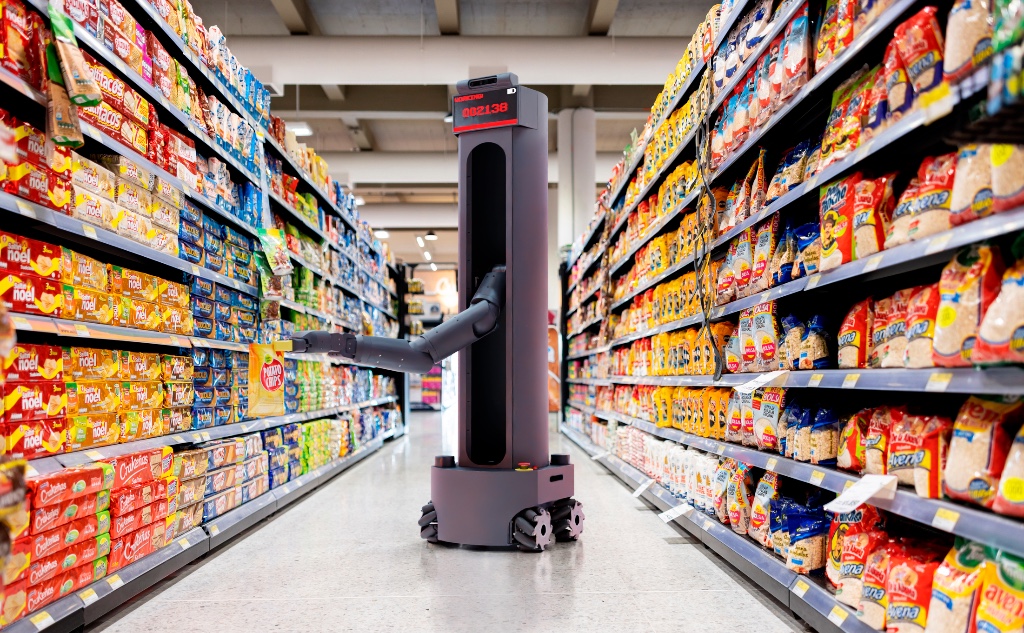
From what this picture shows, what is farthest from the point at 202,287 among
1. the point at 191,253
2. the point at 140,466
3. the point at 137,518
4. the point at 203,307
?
the point at 137,518

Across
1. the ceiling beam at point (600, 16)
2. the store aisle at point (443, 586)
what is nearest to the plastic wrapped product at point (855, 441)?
the store aisle at point (443, 586)

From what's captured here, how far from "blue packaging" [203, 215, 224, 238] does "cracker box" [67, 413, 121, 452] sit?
1.20 meters

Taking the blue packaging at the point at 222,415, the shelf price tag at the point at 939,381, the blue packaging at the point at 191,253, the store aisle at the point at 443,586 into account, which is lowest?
the store aisle at the point at 443,586

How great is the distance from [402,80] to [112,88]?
20.0ft

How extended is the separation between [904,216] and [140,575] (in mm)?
2734

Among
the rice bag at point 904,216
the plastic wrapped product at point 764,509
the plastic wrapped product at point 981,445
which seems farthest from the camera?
the plastic wrapped product at point 764,509

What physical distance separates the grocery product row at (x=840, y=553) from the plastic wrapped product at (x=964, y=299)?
38 cm

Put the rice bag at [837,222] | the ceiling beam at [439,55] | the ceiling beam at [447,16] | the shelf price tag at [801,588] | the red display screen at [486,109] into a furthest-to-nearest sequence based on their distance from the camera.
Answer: the ceiling beam at [439,55] < the ceiling beam at [447,16] < the red display screen at [486,109] < the shelf price tag at [801,588] < the rice bag at [837,222]

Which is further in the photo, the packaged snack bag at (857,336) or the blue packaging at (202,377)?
the blue packaging at (202,377)

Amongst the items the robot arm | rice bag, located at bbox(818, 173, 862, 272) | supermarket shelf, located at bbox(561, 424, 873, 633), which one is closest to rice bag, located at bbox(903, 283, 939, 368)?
rice bag, located at bbox(818, 173, 862, 272)

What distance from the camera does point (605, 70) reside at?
8297mm

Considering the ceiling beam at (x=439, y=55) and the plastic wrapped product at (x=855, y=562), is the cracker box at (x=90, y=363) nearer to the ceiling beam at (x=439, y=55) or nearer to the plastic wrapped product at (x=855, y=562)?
the plastic wrapped product at (x=855, y=562)

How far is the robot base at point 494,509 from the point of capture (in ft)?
10.6

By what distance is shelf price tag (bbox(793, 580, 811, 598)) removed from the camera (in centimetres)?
215
